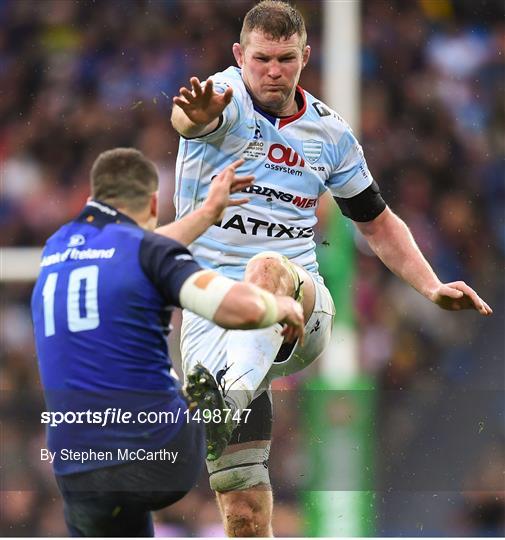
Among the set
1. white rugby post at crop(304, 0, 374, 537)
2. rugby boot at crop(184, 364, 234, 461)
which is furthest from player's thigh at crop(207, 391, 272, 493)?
white rugby post at crop(304, 0, 374, 537)

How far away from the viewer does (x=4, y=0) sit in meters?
10.3

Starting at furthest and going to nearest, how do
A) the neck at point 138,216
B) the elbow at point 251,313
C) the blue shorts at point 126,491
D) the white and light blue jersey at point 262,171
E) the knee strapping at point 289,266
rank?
the white and light blue jersey at point 262,171 → the knee strapping at point 289,266 → the neck at point 138,216 → the blue shorts at point 126,491 → the elbow at point 251,313

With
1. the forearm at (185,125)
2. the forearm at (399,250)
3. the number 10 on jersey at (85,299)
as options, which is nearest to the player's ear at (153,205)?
the number 10 on jersey at (85,299)

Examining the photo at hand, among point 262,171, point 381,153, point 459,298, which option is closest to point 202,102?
point 262,171

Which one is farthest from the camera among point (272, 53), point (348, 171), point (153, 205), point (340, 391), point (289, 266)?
point (340, 391)

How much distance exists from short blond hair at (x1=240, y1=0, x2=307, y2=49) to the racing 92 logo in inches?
16.1

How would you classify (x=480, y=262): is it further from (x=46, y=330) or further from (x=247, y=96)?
(x=46, y=330)

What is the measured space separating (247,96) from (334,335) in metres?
3.61

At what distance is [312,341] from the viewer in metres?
5.27

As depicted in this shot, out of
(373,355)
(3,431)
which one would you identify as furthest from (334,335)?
(3,431)

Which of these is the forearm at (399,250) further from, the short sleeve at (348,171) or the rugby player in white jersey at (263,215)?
the short sleeve at (348,171)

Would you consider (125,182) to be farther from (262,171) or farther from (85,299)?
(262,171)

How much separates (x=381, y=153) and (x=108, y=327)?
5.81 metres

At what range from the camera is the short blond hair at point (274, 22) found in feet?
16.6
